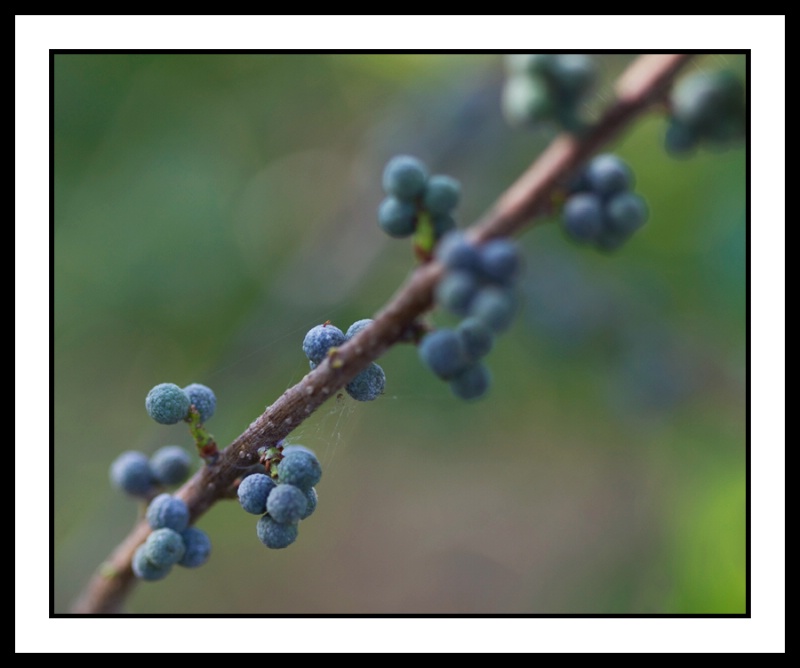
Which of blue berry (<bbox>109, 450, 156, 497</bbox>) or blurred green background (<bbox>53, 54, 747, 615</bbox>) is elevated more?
blurred green background (<bbox>53, 54, 747, 615</bbox>)

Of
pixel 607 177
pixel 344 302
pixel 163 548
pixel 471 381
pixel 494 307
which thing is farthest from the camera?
pixel 344 302

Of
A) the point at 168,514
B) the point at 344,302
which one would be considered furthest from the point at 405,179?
the point at 344,302

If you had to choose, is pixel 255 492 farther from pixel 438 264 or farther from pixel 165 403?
pixel 438 264

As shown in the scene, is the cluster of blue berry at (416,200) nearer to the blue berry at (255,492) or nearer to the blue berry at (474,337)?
the blue berry at (474,337)

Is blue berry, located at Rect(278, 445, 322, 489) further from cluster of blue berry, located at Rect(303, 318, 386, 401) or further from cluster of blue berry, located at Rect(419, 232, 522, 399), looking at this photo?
cluster of blue berry, located at Rect(419, 232, 522, 399)

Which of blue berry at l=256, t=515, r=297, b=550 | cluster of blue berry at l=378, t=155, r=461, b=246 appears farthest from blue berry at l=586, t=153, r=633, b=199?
blue berry at l=256, t=515, r=297, b=550

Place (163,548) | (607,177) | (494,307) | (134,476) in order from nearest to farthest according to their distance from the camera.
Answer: (494,307)
(607,177)
(163,548)
(134,476)

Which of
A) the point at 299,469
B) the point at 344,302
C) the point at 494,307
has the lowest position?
the point at 299,469
